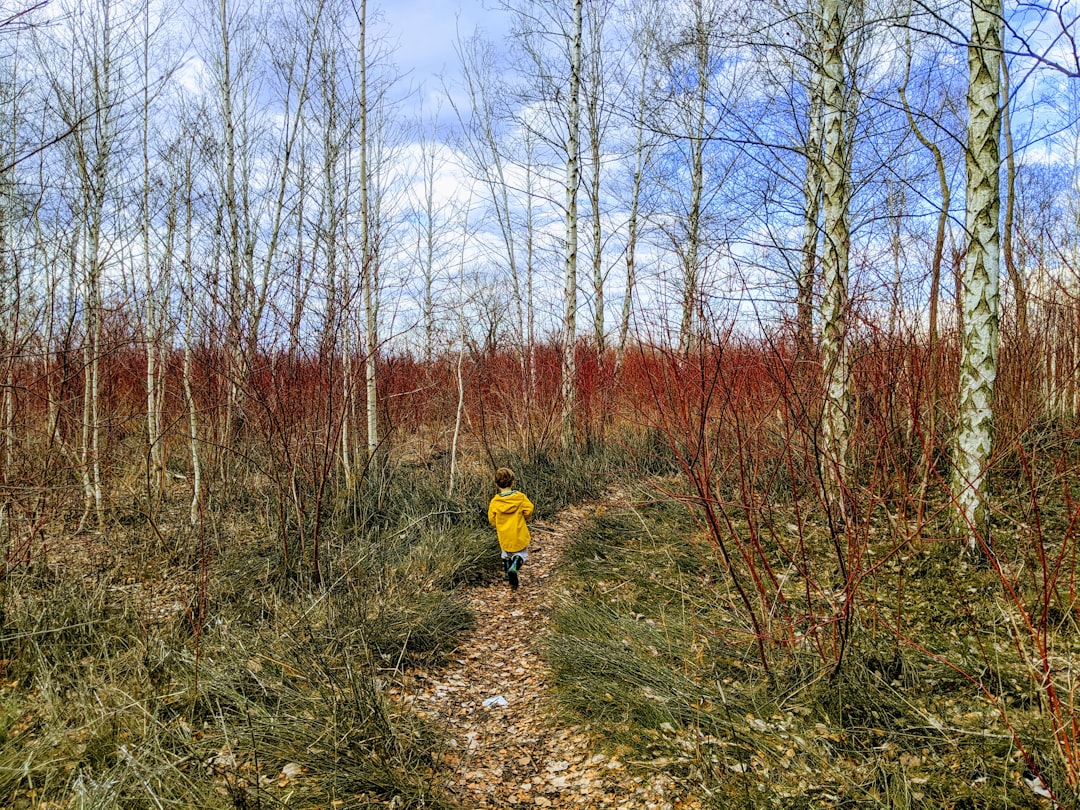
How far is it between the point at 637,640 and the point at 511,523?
1.62 metres

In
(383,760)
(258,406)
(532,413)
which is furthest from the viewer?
(532,413)

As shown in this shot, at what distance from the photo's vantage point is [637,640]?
11.2 ft

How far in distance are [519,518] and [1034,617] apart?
329cm

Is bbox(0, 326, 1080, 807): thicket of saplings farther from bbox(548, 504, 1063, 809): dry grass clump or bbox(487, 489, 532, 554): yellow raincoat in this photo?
bbox(487, 489, 532, 554): yellow raincoat

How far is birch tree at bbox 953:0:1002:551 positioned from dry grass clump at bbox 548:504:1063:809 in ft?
2.95

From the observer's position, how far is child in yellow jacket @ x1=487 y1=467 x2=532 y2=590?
4.76 metres

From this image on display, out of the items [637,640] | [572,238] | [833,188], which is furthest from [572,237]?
[637,640]

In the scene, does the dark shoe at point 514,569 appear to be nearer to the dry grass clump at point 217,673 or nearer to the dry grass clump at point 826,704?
the dry grass clump at point 217,673

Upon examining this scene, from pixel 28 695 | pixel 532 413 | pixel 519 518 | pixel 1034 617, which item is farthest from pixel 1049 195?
pixel 28 695

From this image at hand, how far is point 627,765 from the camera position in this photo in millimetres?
2537

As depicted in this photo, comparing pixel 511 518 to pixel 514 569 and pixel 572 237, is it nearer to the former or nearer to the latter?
pixel 514 569

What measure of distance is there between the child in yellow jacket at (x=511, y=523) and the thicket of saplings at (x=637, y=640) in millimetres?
372

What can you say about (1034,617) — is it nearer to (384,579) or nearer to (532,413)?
(384,579)

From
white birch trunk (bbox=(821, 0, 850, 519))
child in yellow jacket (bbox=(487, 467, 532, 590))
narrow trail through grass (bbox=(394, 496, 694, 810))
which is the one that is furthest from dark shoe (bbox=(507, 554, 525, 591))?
white birch trunk (bbox=(821, 0, 850, 519))
